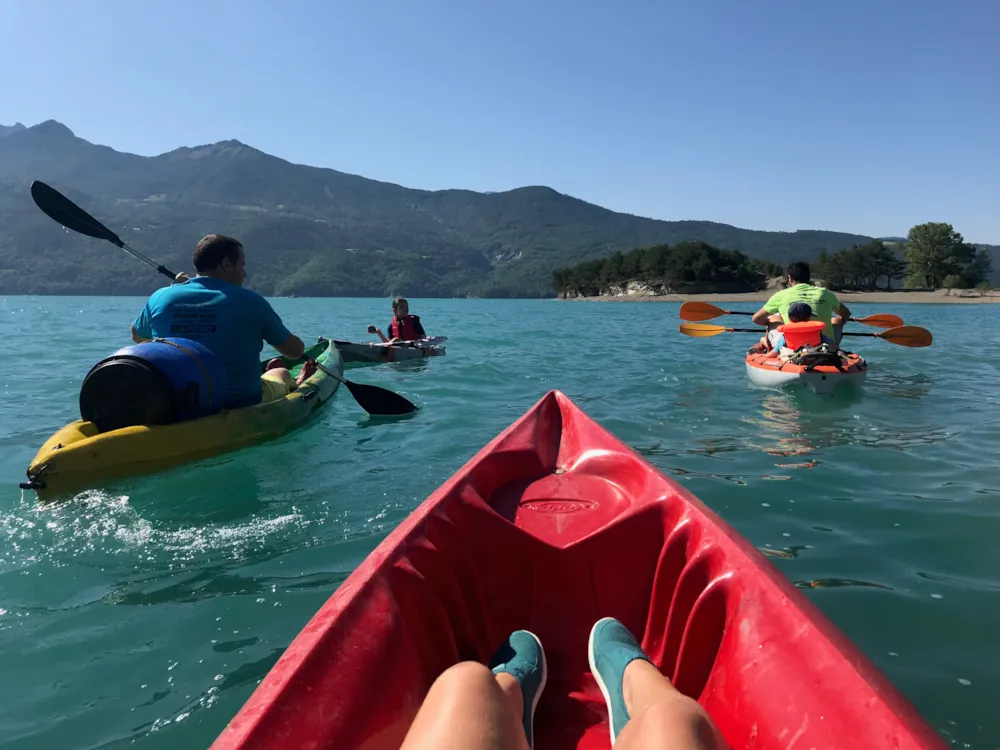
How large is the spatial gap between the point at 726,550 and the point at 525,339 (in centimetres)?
1768

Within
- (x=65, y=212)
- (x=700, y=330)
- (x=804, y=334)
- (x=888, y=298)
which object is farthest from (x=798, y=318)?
(x=888, y=298)

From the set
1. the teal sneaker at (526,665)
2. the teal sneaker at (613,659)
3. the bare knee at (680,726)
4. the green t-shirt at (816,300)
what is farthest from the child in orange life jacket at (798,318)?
the bare knee at (680,726)

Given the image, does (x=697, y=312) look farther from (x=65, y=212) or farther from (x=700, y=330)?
(x=65, y=212)

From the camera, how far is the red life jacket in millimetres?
14086

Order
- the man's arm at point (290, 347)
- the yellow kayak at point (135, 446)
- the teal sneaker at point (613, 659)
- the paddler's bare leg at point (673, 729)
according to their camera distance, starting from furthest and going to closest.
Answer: the man's arm at point (290, 347), the yellow kayak at point (135, 446), the teal sneaker at point (613, 659), the paddler's bare leg at point (673, 729)

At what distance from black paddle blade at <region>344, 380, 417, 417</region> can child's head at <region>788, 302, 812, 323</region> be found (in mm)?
5689

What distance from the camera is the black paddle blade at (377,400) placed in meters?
7.61

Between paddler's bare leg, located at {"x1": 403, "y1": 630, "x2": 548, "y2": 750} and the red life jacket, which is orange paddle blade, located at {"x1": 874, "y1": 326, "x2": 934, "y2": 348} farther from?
paddler's bare leg, located at {"x1": 403, "y1": 630, "x2": 548, "y2": 750}

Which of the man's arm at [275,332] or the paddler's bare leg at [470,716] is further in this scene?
the man's arm at [275,332]

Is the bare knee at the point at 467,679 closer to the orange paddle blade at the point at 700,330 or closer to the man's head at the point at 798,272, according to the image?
the man's head at the point at 798,272

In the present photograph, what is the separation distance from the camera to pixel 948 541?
3777 mm

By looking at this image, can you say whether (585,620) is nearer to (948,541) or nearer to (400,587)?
(400,587)

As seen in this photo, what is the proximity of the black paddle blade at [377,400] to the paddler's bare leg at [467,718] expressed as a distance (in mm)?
6110

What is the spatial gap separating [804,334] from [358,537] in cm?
727
